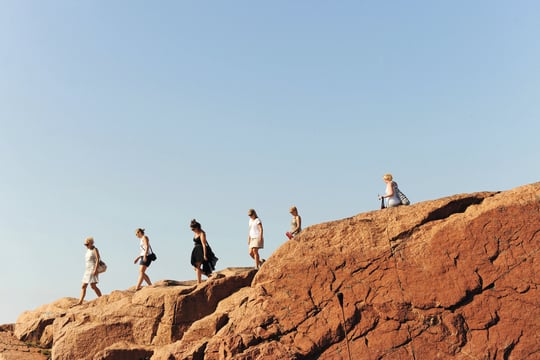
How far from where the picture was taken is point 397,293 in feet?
37.1

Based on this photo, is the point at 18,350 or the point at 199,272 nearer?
the point at 199,272

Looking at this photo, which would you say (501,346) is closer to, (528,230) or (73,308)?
(528,230)

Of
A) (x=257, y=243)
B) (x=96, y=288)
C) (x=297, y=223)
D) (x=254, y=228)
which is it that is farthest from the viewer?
(x=96, y=288)

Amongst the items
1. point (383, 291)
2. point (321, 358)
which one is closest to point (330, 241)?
point (383, 291)

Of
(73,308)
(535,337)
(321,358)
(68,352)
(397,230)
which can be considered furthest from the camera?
(73,308)

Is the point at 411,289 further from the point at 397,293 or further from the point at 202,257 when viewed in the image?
the point at 202,257

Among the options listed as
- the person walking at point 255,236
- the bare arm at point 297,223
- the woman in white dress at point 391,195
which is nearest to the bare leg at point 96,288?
the person walking at point 255,236

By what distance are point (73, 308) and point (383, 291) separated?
901 centimetres

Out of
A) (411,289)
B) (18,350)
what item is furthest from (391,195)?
(18,350)

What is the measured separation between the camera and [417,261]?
37.6 feet

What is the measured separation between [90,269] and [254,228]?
4984 mm

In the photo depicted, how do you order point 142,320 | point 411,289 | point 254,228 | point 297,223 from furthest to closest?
1. point 297,223
2. point 254,228
3. point 142,320
4. point 411,289

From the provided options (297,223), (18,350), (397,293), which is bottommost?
(397,293)

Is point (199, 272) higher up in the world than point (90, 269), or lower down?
lower down
